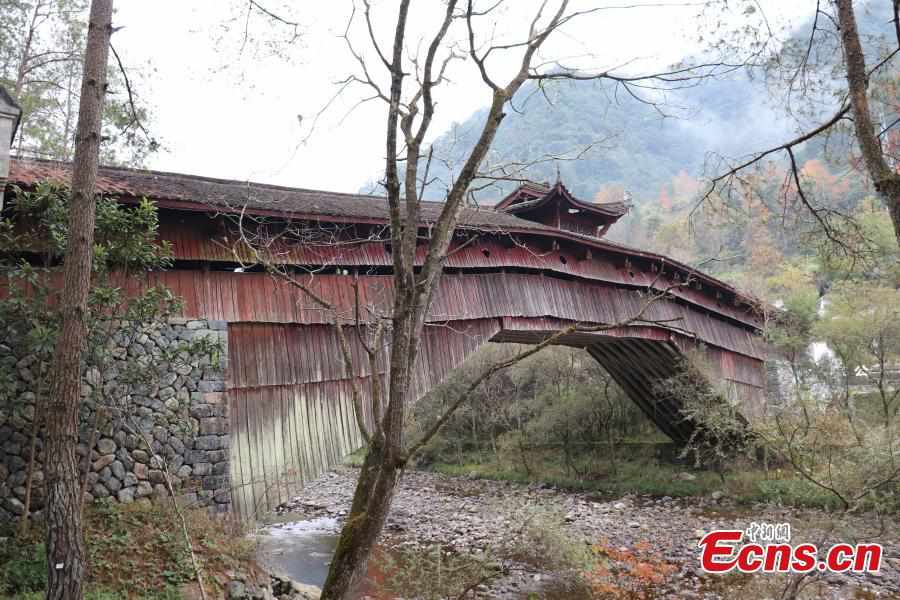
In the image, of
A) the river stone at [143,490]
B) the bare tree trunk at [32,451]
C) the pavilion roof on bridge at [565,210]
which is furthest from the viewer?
the pavilion roof on bridge at [565,210]

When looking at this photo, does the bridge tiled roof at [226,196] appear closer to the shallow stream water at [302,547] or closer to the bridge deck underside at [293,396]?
the bridge deck underside at [293,396]

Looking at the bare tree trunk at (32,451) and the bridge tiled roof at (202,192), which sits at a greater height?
the bridge tiled roof at (202,192)

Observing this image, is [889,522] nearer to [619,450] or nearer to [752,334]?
[752,334]

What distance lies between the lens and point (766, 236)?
89.5ft

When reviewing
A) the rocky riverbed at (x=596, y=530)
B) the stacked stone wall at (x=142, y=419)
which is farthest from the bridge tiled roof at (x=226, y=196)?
the rocky riverbed at (x=596, y=530)

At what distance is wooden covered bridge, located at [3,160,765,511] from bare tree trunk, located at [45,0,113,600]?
121cm

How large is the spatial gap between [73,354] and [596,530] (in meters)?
9.59

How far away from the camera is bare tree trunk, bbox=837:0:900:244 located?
3279 millimetres

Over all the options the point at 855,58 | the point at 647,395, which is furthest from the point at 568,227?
the point at 855,58

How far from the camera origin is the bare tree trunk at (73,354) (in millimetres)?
3463

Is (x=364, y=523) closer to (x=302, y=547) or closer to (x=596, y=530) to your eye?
(x=302, y=547)

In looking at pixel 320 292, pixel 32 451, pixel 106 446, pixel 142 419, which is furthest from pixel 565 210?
pixel 32 451

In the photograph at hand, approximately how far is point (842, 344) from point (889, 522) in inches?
274

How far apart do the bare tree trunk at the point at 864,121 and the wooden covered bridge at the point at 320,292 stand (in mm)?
→ 1224
